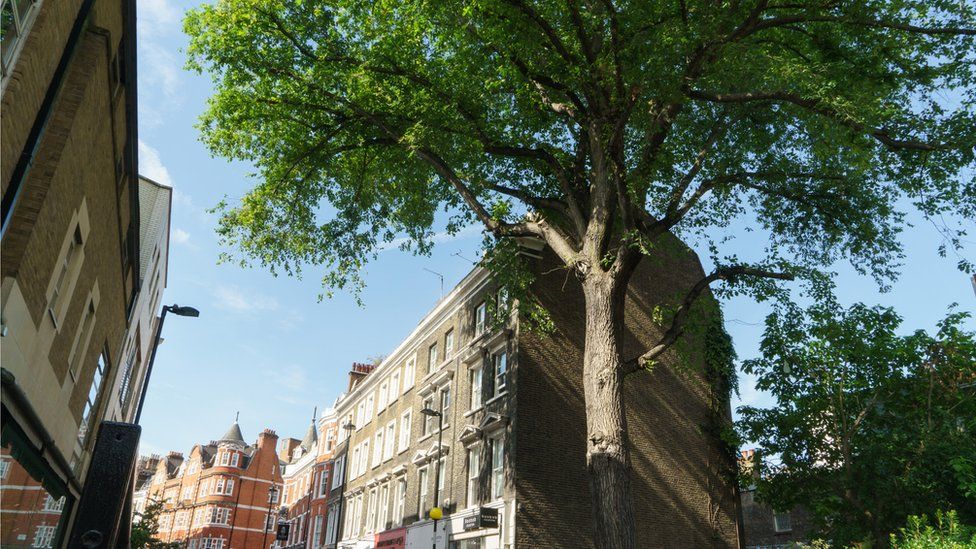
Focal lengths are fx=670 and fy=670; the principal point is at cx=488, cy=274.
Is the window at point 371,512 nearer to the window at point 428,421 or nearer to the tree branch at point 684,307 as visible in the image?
the window at point 428,421

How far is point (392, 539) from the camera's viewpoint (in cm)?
3008

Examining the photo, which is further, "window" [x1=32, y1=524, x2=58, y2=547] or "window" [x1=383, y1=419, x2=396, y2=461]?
"window" [x1=383, y1=419, x2=396, y2=461]

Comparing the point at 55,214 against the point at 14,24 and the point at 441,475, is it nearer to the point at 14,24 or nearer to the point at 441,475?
the point at 14,24

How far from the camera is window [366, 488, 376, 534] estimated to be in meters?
33.9

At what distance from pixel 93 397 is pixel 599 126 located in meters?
13.8

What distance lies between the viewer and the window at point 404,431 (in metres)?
31.9

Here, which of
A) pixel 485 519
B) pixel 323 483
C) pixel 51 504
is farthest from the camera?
pixel 323 483

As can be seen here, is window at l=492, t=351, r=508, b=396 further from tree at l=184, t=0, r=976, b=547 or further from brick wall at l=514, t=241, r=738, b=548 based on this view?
tree at l=184, t=0, r=976, b=547

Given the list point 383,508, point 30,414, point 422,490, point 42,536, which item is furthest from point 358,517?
point 30,414

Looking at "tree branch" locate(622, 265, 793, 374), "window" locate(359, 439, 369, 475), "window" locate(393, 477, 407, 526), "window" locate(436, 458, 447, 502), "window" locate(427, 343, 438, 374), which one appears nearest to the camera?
"tree branch" locate(622, 265, 793, 374)

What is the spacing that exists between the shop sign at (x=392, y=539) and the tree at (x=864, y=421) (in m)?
15.6

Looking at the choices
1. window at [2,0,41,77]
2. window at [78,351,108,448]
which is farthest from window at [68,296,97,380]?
window at [2,0,41,77]

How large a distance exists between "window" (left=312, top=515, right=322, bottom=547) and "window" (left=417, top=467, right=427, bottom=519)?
17.6 m

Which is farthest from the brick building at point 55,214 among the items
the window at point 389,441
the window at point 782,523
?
the window at point 782,523
